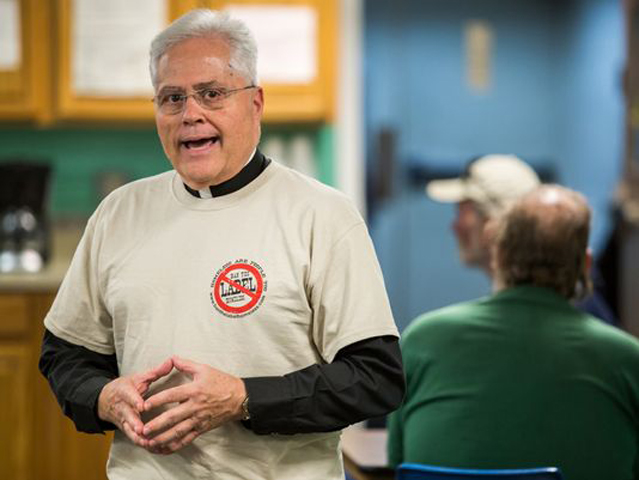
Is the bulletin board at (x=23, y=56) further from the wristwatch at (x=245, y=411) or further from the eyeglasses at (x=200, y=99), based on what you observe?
the wristwatch at (x=245, y=411)

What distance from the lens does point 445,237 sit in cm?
572

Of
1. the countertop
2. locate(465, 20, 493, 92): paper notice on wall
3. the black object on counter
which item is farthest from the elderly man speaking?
locate(465, 20, 493, 92): paper notice on wall

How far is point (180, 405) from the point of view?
1736 mm

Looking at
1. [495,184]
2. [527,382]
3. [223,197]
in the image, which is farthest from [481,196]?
[223,197]

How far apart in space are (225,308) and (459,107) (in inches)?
160

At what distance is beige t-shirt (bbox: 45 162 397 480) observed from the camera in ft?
5.96

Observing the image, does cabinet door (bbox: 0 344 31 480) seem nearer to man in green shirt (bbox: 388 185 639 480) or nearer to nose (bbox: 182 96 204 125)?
man in green shirt (bbox: 388 185 639 480)

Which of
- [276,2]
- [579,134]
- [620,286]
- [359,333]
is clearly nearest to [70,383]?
[359,333]

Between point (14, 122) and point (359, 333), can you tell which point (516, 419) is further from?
point (14, 122)

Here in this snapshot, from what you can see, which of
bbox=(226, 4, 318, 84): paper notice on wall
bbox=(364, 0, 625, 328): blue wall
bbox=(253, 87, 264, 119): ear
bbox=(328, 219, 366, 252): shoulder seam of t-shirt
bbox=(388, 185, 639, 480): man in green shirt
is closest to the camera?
bbox=(328, 219, 366, 252): shoulder seam of t-shirt

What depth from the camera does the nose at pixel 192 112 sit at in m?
1.86

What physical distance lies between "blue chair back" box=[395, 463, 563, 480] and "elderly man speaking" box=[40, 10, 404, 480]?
0.66ft

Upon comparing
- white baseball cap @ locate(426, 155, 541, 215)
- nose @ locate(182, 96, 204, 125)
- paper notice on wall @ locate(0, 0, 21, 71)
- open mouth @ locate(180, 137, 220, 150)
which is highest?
paper notice on wall @ locate(0, 0, 21, 71)

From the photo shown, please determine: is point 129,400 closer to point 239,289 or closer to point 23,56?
point 239,289
